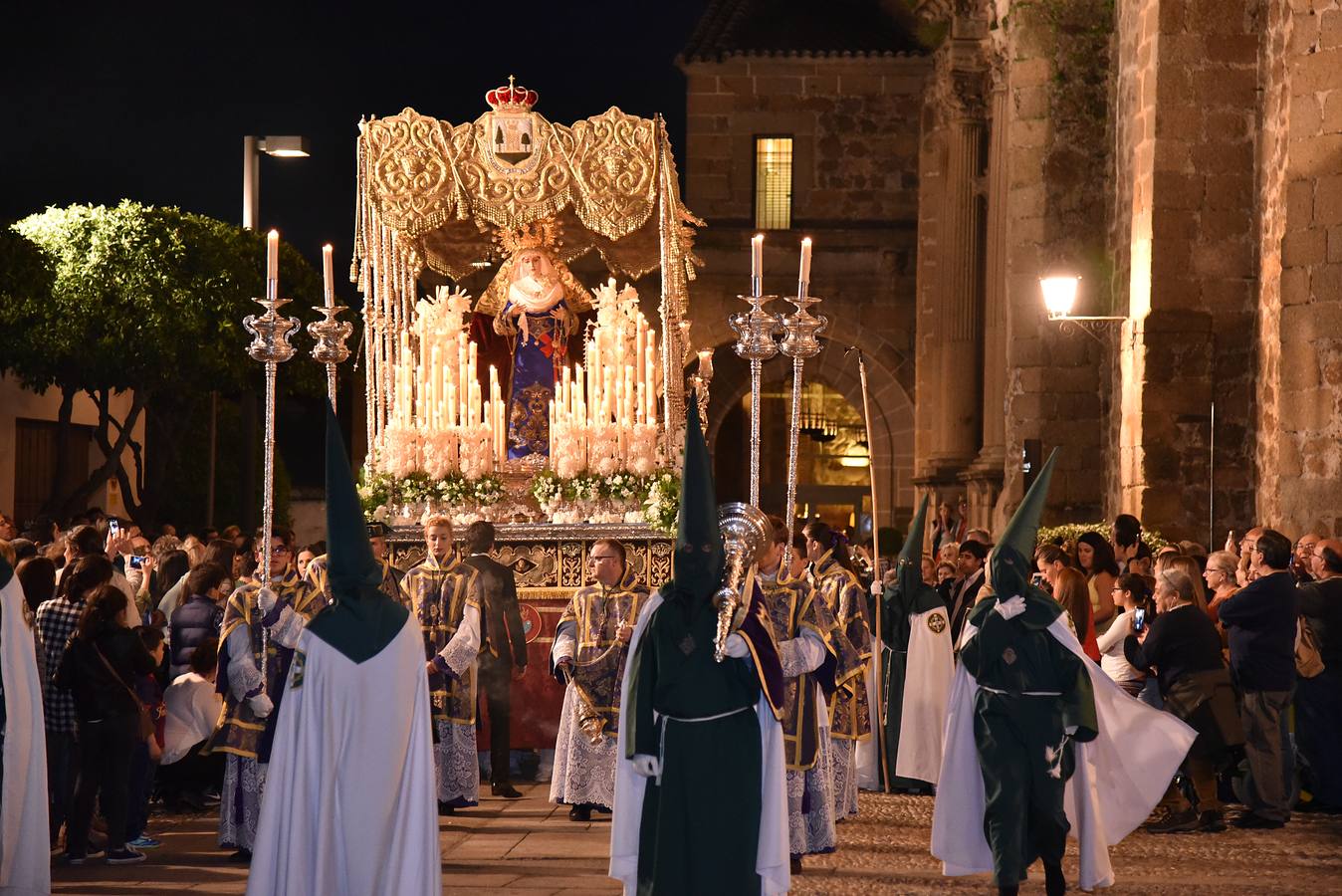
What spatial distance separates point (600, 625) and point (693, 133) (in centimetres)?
2324

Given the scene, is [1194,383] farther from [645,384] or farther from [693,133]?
[693,133]

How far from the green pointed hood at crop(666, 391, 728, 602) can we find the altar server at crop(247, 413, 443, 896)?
3.95ft

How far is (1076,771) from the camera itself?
32.1 feet

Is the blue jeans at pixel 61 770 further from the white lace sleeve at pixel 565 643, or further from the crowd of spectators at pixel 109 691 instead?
the white lace sleeve at pixel 565 643

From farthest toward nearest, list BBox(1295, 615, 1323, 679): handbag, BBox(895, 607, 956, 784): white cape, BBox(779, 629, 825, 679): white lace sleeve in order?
BBox(895, 607, 956, 784): white cape, BBox(1295, 615, 1323, 679): handbag, BBox(779, 629, 825, 679): white lace sleeve

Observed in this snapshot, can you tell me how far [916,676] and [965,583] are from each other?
2.38 feet

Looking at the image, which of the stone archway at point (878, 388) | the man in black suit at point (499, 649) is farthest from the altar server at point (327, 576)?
the stone archway at point (878, 388)

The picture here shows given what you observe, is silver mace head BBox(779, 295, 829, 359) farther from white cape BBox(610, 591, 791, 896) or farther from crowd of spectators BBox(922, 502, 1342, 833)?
white cape BBox(610, 591, 791, 896)

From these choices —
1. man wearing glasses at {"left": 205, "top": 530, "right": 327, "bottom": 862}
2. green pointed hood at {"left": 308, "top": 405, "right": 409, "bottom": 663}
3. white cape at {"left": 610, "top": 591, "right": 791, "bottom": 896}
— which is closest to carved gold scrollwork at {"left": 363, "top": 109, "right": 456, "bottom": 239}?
man wearing glasses at {"left": 205, "top": 530, "right": 327, "bottom": 862}

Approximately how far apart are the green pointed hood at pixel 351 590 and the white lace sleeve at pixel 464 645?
11.6 feet

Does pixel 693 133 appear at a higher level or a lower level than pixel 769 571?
higher

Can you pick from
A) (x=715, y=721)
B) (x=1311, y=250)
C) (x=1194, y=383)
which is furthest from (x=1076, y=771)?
(x=1194, y=383)

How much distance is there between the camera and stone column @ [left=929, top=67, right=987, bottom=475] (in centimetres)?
2853

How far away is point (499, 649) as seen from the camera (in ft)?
43.8
